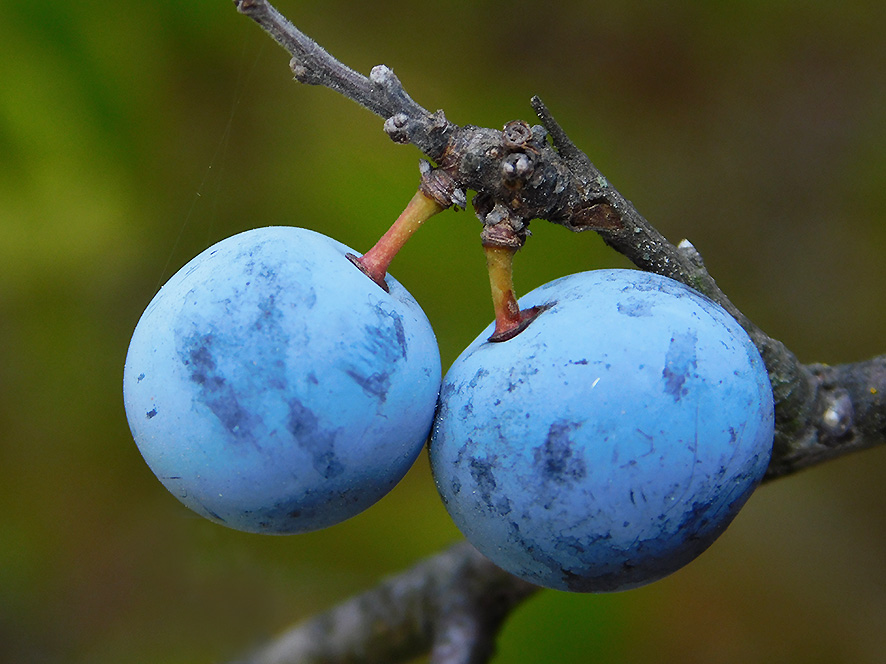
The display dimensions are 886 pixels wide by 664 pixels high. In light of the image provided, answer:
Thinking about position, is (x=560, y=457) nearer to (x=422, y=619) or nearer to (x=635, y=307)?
(x=635, y=307)

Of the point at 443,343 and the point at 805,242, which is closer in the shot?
the point at 443,343

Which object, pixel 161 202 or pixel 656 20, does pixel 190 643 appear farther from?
pixel 656 20

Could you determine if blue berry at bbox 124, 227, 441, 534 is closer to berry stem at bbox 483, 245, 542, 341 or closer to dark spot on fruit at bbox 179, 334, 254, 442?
dark spot on fruit at bbox 179, 334, 254, 442

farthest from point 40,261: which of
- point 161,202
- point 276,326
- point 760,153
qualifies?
point 760,153

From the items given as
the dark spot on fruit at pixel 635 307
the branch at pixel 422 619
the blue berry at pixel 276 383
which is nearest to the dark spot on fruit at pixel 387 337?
the blue berry at pixel 276 383

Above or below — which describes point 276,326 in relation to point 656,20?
below

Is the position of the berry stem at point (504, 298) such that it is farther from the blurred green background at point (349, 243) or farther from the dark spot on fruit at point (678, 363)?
the blurred green background at point (349, 243)
